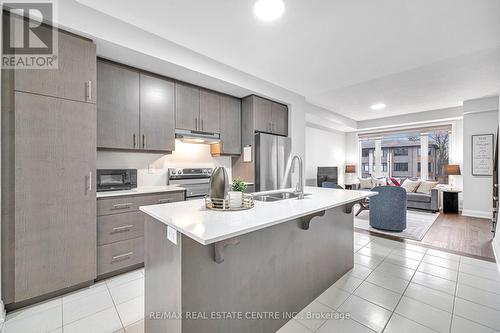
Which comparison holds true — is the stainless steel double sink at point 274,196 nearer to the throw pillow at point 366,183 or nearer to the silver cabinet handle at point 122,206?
the silver cabinet handle at point 122,206

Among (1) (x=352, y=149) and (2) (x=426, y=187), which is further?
(1) (x=352, y=149)

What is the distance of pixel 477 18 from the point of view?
2.09 metres

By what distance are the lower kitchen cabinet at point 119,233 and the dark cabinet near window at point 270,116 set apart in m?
2.10

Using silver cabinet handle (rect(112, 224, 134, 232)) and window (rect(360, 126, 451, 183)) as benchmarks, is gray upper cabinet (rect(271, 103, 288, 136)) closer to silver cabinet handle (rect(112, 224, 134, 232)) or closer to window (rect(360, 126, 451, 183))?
silver cabinet handle (rect(112, 224, 134, 232))

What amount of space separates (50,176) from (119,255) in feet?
3.40

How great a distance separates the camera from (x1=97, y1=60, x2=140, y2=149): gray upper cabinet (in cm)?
244

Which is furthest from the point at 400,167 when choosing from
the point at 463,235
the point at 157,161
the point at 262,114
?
the point at 157,161

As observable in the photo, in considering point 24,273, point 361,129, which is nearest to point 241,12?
point 24,273

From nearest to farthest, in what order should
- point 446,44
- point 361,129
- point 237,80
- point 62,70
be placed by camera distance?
point 62,70
point 446,44
point 237,80
point 361,129

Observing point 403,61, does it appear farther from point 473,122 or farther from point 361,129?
point 361,129

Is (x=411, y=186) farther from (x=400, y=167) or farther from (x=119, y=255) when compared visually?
(x=119, y=255)

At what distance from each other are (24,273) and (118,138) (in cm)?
147

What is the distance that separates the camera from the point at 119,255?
7.72 feet

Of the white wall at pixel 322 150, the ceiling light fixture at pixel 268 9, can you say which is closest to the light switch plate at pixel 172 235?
the ceiling light fixture at pixel 268 9
